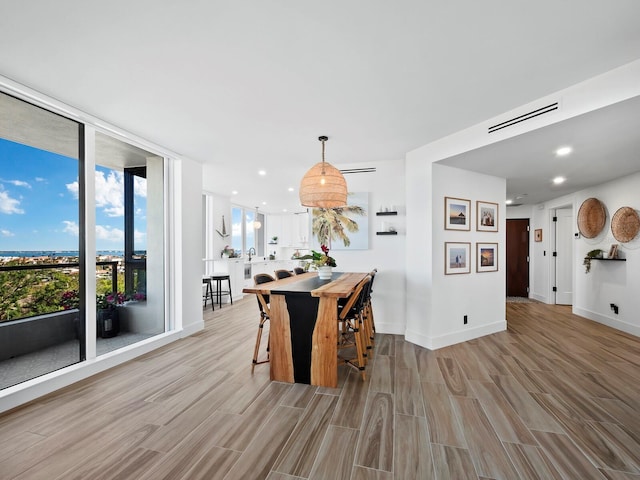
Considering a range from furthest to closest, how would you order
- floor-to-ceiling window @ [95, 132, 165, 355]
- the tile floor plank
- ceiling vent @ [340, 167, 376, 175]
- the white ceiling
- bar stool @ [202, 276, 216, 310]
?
bar stool @ [202, 276, 216, 310]
ceiling vent @ [340, 167, 376, 175]
floor-to-ceiling window @ [95, 132, 165, 355]
the tile floor plank
the white ceiling

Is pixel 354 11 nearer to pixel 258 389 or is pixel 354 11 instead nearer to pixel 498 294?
pixel 258 389

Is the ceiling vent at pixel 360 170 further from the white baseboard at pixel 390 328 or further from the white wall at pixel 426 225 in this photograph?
the white baseboard at pixel 390 328

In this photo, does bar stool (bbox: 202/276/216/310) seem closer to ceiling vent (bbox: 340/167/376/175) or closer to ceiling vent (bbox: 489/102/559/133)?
ceiling vent (bbox: 340/167/376/175)

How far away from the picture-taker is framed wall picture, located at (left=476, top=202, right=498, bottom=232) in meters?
4.22

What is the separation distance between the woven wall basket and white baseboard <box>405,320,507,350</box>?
2.34 metres

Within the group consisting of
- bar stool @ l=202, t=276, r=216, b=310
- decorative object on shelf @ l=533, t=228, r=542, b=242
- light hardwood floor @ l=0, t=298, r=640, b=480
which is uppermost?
decorative object on shelf @ l=533, t=228, r=542, b=242

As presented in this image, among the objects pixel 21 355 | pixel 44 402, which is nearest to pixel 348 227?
pixel 44 402

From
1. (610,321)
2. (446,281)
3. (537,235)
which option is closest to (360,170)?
(446,281)

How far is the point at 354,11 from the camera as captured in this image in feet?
5.31

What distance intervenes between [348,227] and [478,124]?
226cm

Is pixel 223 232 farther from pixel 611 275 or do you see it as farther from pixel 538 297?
pixel 538 297

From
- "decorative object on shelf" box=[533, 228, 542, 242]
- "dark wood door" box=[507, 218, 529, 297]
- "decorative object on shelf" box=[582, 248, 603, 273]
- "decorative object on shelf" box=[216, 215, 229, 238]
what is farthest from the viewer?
"dark wood door" box=[507, 218, 529, 297]

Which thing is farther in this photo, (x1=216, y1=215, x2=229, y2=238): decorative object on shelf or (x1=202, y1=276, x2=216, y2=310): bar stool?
(x1=216, y1=215, x2=229, y2=238): decorative object on shelf

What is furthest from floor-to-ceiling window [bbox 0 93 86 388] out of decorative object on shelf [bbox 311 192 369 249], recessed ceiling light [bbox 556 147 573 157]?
recessed ceiling light [bbox 556 147 573 157]
